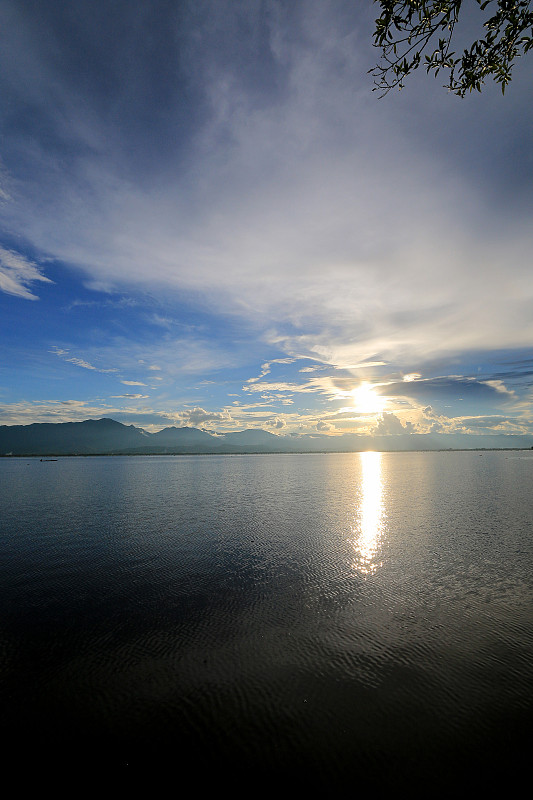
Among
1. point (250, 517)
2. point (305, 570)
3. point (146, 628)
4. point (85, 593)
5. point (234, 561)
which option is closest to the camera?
point (146, 628)

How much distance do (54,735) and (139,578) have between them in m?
11.9

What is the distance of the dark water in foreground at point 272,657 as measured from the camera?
28.0 feet

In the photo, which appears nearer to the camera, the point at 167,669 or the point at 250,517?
the point at 167,669

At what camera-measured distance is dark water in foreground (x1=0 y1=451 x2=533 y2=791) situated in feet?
28.0

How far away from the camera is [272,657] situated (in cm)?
1245

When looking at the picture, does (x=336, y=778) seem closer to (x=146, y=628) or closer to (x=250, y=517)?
(x=146, y=628)

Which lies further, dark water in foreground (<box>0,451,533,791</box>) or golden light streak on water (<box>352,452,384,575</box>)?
golden light streak on water (<box>352,452,384,575</box>)

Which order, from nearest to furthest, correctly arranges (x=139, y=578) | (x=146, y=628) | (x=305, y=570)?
(x=146, y=628) < (x=139, y=578) < (x=305, y=570)

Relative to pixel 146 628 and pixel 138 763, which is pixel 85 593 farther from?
pixel 138 763

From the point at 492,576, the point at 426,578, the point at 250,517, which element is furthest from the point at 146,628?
the point at 250,517

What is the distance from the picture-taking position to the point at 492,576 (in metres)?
20.7

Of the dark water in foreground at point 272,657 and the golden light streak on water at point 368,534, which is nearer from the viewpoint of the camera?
the dark water in foreground at point 272,657

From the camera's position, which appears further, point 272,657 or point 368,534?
point 368,534

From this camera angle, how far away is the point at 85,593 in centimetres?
1839
